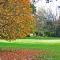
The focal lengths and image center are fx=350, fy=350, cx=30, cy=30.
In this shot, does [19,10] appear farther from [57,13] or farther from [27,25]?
[57,13]

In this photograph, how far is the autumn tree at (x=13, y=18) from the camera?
30.5 metres

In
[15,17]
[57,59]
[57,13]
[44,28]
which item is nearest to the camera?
[57,59]

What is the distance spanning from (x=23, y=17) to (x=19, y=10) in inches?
29.4

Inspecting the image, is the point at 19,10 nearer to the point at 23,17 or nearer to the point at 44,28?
the point at 23,17

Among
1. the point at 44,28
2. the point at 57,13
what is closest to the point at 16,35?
the point at 44,28

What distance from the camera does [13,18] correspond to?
30.5 m

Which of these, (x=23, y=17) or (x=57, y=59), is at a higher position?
(x=23, y=17)

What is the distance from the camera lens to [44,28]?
83.7m

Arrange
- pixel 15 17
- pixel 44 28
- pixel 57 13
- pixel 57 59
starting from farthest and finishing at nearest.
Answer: pixel 57 13, pixel 44 28, pixel 15 17, pixel 57 59

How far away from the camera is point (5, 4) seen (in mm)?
30844

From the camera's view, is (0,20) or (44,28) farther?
(44,28)

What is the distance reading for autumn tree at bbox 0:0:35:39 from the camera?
3052 centimetres

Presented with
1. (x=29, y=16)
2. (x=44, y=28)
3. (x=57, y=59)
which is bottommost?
(x=44, y=28)

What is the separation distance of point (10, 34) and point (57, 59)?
8534 mm
